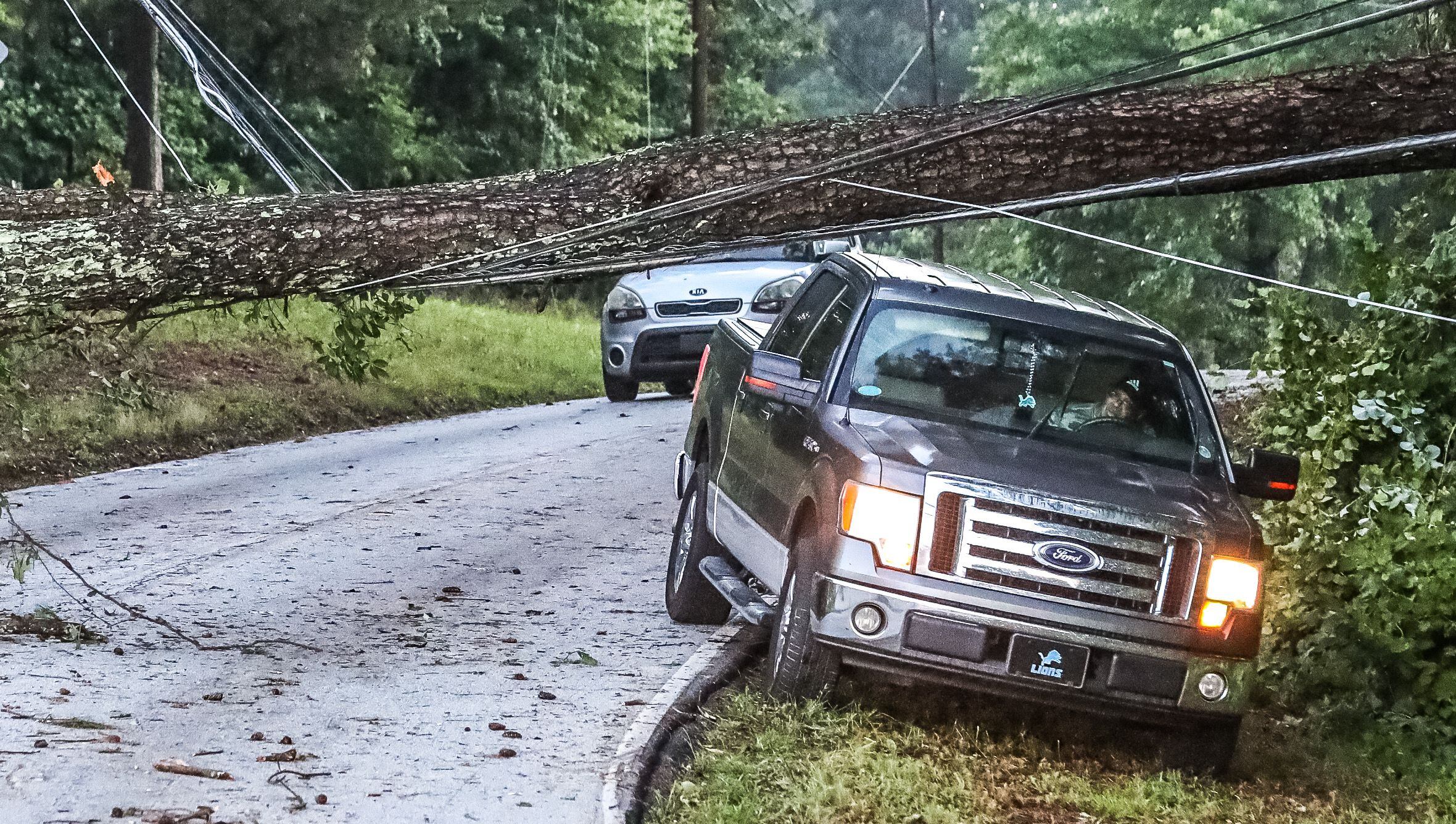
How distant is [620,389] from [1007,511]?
48.7 ft

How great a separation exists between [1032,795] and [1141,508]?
3.72ft

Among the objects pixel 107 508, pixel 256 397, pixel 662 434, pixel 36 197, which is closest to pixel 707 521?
pixel 36 197

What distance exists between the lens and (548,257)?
341 inches

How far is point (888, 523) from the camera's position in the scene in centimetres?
681

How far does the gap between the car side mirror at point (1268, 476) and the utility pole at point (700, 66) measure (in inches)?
1319

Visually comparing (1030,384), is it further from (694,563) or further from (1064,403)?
(694,563)

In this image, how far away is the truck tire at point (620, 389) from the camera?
69.2ft

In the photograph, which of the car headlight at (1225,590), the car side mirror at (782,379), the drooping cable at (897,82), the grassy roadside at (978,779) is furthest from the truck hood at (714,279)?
the car headlight at (1225,590)

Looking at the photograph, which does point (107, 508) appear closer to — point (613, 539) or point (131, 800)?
point (613, 539)

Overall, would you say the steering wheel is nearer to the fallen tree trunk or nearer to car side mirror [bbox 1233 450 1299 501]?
car side mirror [bbox 1233 450 1299 501]

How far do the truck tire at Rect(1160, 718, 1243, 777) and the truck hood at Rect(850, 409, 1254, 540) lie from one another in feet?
Answer: 2.58

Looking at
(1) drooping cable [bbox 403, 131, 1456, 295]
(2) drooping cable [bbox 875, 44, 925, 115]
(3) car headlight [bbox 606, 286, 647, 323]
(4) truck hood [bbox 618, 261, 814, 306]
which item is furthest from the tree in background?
(1) drooping cable [bbox 403, 131, 1456, 295]

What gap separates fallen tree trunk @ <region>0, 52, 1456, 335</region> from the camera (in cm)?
839

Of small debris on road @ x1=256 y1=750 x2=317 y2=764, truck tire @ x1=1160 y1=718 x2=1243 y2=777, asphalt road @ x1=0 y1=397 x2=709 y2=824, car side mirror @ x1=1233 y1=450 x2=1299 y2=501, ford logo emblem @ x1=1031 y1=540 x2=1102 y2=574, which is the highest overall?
car side mirror @ x1=1233 y1=450 x2=1299 y2=501
